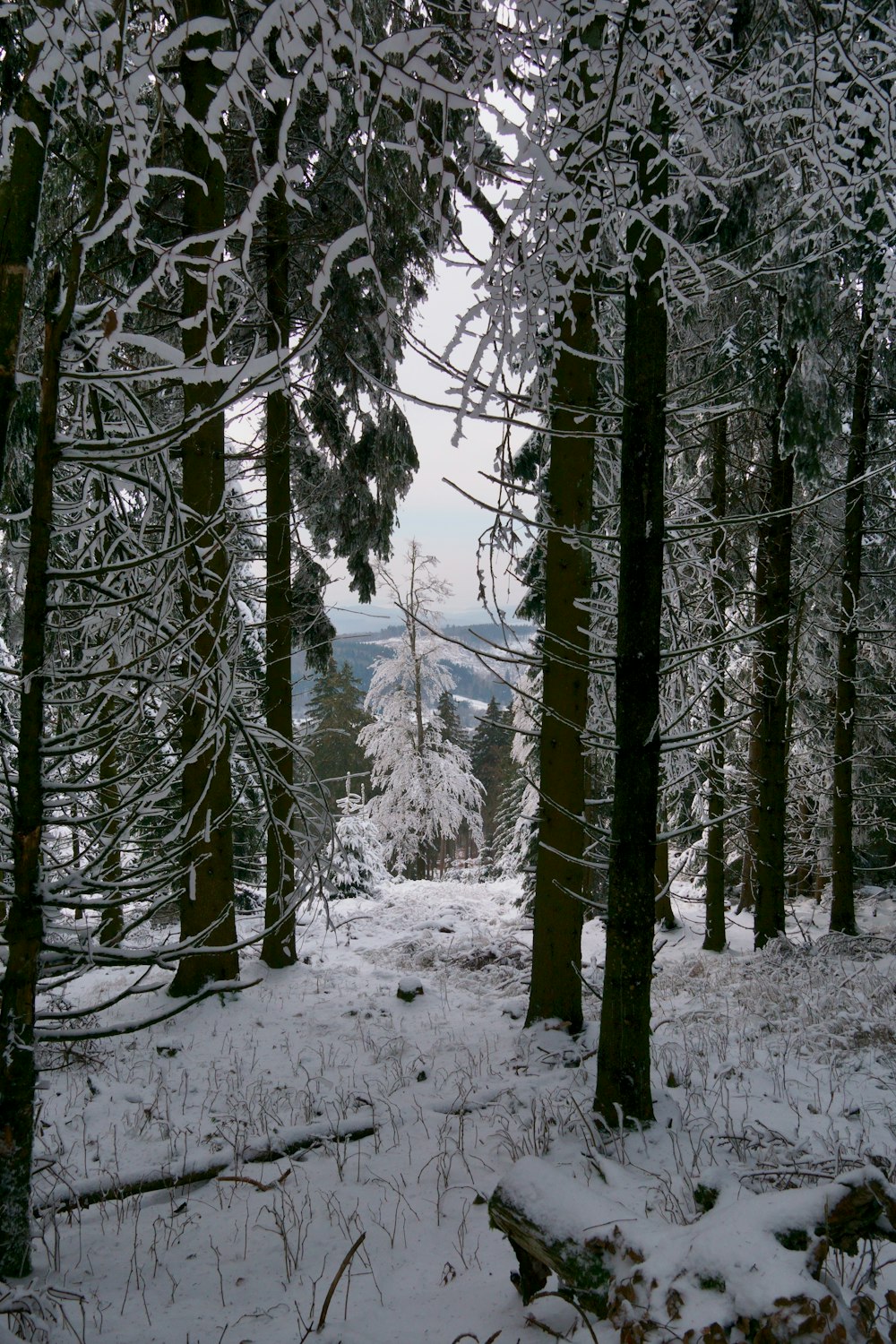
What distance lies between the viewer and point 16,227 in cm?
223

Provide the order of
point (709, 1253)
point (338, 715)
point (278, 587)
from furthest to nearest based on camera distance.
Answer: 1. point (338, 715)
2. point (278, 587)
3. point (709, 1253)

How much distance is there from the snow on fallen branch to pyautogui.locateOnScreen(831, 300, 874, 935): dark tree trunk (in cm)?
899

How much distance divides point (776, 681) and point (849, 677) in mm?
1273

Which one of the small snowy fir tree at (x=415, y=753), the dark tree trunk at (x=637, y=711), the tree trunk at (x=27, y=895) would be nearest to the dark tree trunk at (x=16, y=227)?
the tree trunk at (x=27, y=895)

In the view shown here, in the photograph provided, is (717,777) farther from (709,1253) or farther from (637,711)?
(709,1253)

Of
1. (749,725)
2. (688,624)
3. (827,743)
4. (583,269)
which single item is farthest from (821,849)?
(583,269)

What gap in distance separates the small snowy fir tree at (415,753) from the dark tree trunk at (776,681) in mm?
12751

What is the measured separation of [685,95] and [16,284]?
2509mm

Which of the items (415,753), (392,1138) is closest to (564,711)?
(392,1138)

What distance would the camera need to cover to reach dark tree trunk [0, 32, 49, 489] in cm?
221

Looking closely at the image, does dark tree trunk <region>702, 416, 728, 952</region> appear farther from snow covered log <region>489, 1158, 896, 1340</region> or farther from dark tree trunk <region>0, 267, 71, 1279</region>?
dark tree trunk <region>0, 267, 71, 1279</region>

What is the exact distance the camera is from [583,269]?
2.85 meters

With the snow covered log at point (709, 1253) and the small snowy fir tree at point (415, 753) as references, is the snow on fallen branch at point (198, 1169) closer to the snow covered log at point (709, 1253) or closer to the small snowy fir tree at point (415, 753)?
the snow covered log at point (709, 1253)

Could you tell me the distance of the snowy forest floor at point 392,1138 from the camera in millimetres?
2643
